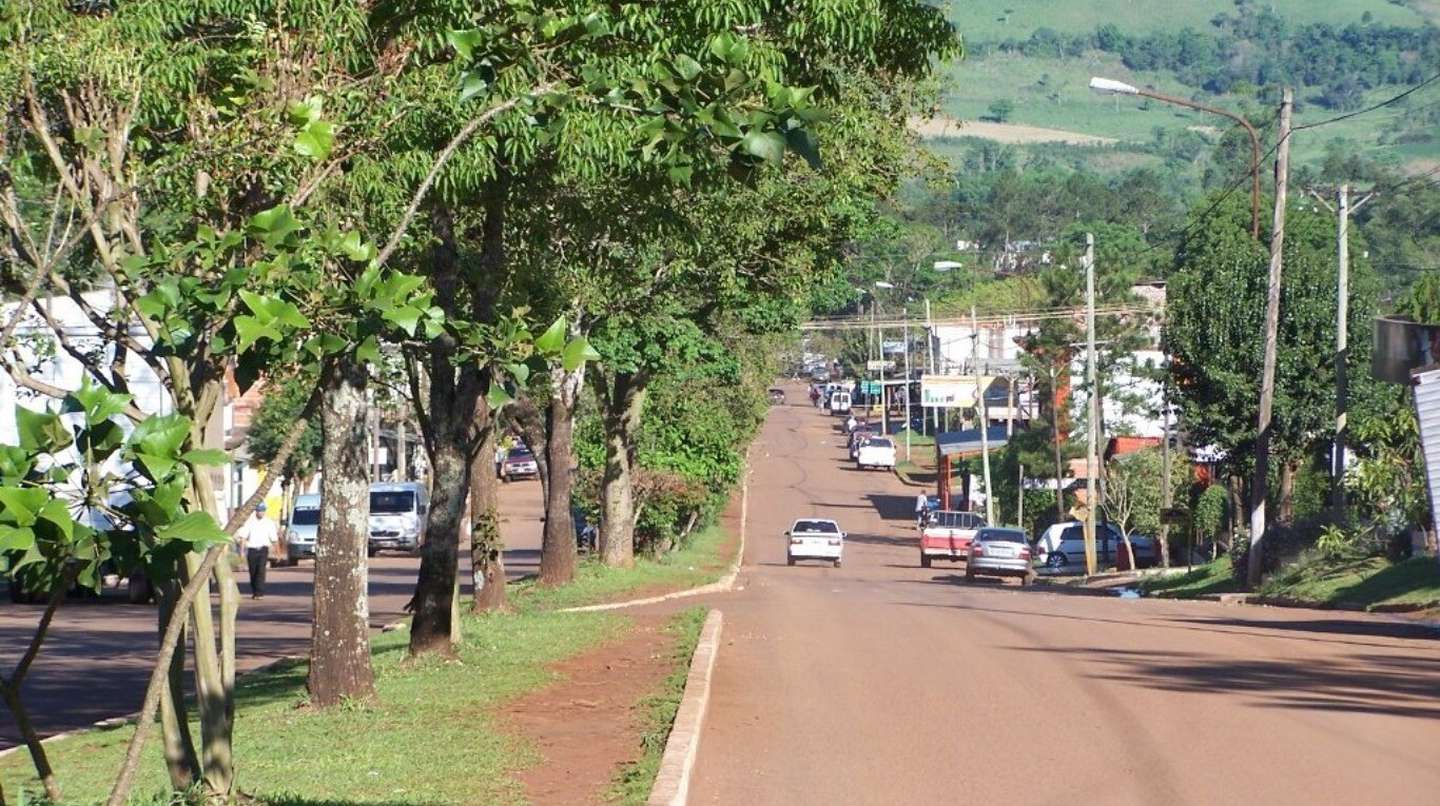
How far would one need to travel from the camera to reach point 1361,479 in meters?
31.1

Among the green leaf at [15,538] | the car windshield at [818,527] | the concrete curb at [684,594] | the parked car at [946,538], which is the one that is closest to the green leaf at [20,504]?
the green leaf at [15,538]

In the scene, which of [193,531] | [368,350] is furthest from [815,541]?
[193,531]

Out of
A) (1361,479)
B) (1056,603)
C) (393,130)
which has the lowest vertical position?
(1056,603)

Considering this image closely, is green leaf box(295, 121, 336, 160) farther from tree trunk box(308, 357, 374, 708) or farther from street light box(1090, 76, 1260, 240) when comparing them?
street light box(1090, 76, 1260, 240)

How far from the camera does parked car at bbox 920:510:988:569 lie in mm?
50281

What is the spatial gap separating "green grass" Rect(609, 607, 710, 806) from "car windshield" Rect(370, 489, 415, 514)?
2784 centimetres

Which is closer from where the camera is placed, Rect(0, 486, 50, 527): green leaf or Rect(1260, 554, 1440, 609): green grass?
Rect(0, 486, 50, 527): green leaf

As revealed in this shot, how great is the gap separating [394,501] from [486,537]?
25.4 metres

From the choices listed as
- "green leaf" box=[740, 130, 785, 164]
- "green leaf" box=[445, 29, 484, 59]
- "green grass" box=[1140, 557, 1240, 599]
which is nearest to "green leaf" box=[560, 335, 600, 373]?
"green leaf" box=[740, 130, 785, 164]

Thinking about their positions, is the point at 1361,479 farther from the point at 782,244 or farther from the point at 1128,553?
the point at 1128,553

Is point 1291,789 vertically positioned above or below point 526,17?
below

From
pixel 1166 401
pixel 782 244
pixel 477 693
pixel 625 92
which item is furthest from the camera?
pixel 1166 401

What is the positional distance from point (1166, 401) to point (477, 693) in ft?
94.0

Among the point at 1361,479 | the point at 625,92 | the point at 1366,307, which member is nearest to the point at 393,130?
the point at 625,92
